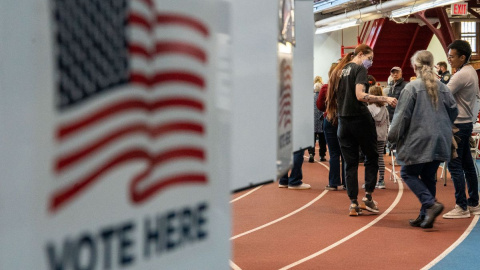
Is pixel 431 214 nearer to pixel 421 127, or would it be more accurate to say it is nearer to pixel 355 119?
pixel 421 127

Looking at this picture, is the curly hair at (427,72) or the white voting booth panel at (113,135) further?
the curly hair at (427,72)

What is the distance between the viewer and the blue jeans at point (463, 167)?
6.89m

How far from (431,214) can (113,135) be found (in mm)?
5704

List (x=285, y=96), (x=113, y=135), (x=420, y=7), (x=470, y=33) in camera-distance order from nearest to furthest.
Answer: (x=113, y=135)
(x=285, y=96)
(x=420, y=7)
(x=470, y=33)

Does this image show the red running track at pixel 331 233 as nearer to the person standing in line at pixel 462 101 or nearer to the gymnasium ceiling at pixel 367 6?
the person standing in line at pixel 462 101

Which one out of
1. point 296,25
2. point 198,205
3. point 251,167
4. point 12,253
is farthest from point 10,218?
point 296,25

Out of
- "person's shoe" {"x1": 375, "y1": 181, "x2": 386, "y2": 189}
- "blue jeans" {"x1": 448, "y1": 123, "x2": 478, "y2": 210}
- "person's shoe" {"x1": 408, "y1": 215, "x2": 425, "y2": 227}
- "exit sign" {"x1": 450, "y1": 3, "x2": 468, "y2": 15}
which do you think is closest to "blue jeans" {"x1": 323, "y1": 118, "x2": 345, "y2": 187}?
"person's shoe" {"x1": 375, "y1": 181, "x2": 386, "y2": 189}

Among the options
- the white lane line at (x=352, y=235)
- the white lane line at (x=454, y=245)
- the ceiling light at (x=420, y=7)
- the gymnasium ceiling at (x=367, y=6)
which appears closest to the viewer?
the white lane line at (x=454, y=245)

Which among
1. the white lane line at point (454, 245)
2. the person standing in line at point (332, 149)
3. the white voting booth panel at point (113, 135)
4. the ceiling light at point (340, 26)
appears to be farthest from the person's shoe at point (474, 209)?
the ceiling light at point (340, 26)

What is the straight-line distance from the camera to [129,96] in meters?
0.97

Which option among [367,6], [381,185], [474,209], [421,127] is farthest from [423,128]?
[367,6]

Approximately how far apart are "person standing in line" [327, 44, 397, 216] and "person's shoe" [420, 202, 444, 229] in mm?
893

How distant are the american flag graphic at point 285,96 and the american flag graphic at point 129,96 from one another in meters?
0.99

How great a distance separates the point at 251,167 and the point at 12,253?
3.77ft
